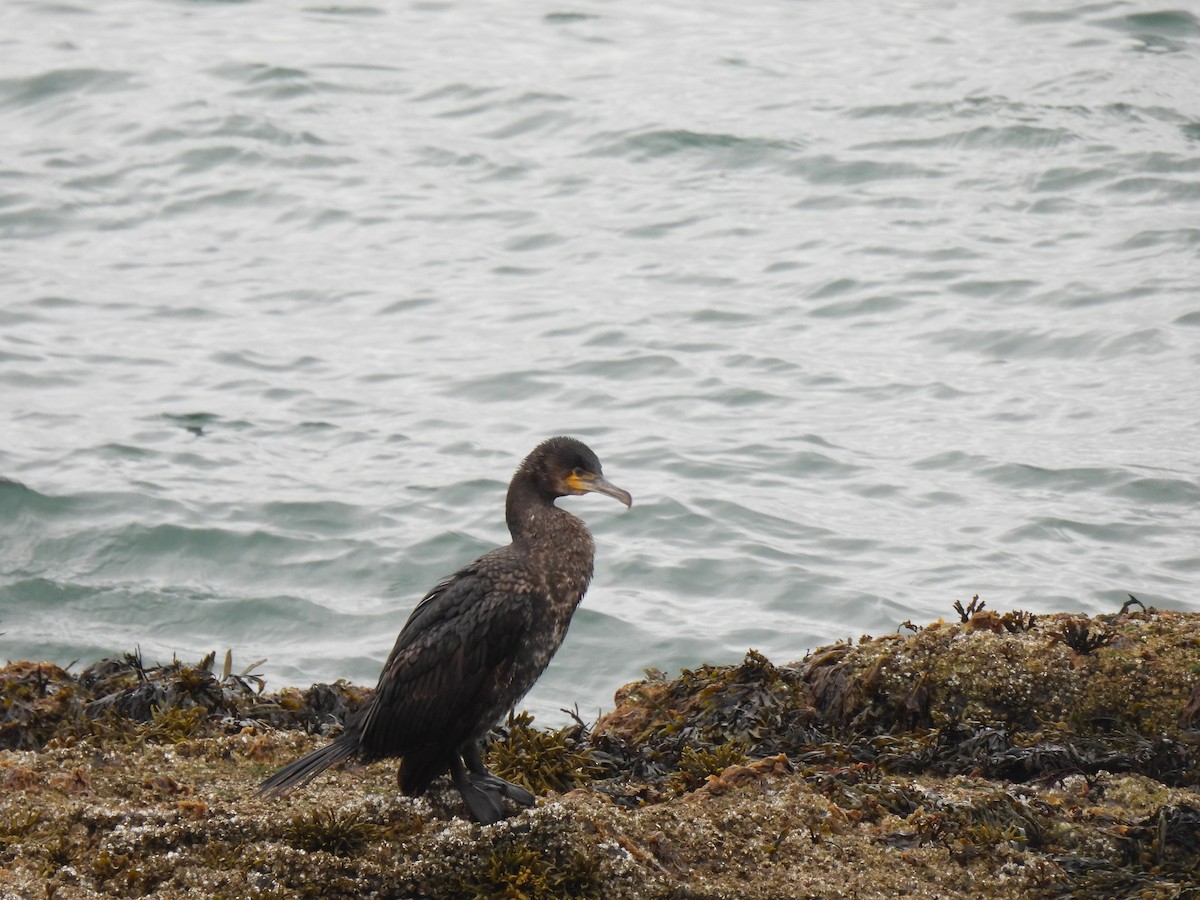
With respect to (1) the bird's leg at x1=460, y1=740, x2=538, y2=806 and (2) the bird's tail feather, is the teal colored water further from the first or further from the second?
(2) the bird's tail feather

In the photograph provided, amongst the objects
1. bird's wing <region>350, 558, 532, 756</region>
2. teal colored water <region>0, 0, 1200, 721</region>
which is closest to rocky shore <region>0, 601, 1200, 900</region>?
bird's wing <region>350, 558, 532, 756</region>

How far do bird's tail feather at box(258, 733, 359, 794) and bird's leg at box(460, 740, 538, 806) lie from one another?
349 millimetres

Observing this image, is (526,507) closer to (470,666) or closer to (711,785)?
(470,666)

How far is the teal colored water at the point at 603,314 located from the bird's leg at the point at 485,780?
369cm

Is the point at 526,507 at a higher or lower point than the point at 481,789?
higher

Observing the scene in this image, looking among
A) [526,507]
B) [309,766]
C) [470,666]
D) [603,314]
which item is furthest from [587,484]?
[603,314]

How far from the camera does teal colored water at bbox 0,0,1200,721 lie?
975 centimetres

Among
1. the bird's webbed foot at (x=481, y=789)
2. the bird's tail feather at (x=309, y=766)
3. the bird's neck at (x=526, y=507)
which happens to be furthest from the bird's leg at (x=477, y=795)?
the bird's neck at (x=526, y=507)

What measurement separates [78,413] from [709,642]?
214 inches

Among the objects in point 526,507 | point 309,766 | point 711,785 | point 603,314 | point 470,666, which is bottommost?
point 603,314

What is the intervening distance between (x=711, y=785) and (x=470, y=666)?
834mm

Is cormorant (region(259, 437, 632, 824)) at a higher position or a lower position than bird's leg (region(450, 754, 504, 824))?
higher

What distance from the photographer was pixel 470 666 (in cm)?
479

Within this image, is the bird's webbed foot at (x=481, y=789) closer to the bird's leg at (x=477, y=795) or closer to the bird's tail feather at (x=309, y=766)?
the bird's leg at (x=477, y=795)
